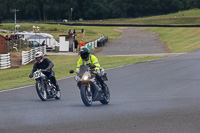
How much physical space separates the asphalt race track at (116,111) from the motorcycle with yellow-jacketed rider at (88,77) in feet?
1.03

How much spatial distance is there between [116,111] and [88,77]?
1.15 m

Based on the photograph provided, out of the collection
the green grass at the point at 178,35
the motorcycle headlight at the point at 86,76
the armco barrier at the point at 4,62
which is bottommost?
the armco barrier at the point at 4,62

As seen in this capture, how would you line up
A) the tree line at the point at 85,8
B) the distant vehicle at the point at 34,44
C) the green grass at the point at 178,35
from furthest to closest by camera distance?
1. the tree line at the point at 85,8
2. the green grass at the point at 178,35
3. the distant vehicle at the point at 34,44

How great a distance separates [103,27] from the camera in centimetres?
8644

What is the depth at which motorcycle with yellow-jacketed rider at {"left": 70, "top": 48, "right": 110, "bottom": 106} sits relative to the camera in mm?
11320

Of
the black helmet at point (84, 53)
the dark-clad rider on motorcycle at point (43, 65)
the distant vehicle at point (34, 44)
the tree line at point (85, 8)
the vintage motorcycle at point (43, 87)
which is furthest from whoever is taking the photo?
the tree line at point (85, 8)

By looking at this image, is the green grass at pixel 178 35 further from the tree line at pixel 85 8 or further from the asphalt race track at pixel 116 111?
the tree line at pixel 85 8

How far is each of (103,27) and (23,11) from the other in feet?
188

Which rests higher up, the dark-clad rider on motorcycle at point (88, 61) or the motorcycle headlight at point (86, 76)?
the dark-clad rider on motorcycle at point (88, 61)

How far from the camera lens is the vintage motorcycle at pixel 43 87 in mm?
13383

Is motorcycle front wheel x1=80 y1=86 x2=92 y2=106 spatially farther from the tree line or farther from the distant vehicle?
the tree line

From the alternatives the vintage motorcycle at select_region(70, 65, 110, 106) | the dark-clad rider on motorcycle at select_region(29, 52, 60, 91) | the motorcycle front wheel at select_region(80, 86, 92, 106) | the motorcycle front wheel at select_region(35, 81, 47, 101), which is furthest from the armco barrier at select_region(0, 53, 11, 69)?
the motorcycle front wheel at select_region(80, 86, 92, 106)

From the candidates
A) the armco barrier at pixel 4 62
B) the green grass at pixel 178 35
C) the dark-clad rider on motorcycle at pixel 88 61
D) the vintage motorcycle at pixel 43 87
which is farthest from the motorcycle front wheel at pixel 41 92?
the green grass at pixel 178 35

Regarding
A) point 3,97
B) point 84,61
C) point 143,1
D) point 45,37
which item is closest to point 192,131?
point 84,61
